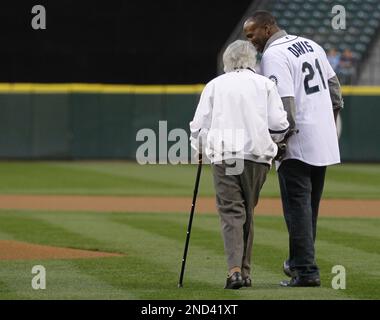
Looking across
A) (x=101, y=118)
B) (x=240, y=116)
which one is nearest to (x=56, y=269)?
(x=240, y=116)

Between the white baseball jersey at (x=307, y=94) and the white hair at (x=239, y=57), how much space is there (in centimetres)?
18

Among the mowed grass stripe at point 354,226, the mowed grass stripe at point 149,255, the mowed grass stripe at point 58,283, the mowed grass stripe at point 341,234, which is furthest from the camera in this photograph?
the mowed grass stripe at point 354,226

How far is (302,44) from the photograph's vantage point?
Answer: 8.12 meters

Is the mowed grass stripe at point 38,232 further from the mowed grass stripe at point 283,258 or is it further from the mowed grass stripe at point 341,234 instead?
the mowed grass stripe at point 341,234

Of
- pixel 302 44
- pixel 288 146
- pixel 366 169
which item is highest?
pixel 302 44

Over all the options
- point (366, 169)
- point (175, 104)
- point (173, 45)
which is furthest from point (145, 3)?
point (366, 169)

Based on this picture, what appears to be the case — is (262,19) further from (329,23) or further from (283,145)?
(329,23)

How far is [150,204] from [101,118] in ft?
33.2

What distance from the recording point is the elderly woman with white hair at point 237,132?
7801 mm

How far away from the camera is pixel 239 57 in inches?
310

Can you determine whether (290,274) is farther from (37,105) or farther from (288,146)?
(37,105)

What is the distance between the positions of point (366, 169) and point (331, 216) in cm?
987

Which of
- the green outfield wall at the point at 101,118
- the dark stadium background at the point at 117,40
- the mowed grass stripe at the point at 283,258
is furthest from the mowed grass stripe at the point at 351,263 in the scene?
the dark stadium background at the point at 117,40
